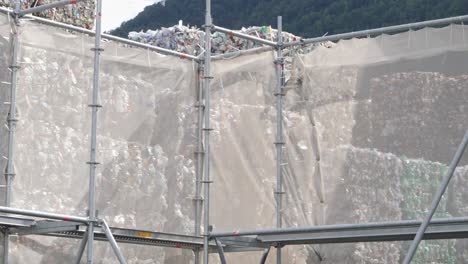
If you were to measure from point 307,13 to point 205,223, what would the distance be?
27.3 meters

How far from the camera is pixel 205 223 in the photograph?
12.4 m

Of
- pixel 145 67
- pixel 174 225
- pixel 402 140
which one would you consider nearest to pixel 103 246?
pixel 174 225

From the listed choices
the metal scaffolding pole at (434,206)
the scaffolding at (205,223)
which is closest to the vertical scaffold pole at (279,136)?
the scaffolding at (205,223)

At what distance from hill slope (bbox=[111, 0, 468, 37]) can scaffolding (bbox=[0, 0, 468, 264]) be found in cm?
2017

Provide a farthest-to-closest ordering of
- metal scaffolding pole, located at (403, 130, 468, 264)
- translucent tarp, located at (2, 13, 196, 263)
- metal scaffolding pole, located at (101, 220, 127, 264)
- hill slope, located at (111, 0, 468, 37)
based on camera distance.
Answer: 1. hill slope, located at (111, 0, 468, 37)
2. translucent tarp, located at (2, 13, 196, 263)
3. metal scaffolding pole, located at (101, 220, 127, 264)
4. metal scaffolding pole, located at (403, 130, 468, 264)

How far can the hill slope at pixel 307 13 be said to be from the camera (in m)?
34.9

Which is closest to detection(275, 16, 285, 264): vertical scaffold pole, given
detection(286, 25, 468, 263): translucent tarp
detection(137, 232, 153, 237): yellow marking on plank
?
detection(286, 25, 468, 263): translucent tarp

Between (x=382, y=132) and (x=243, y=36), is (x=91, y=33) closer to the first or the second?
(x=243, y=36)

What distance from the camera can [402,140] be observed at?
1220cm

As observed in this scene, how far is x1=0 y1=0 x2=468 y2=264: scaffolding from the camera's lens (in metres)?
11.0

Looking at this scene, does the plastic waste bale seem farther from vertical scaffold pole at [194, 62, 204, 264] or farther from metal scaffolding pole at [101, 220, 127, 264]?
metal scaffolding pole at [101, 220, 127, 264]

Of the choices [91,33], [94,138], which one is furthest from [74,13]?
[94,138]

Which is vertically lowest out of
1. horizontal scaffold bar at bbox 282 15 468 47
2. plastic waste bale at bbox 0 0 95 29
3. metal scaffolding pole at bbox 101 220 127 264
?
metal scaffolding pole at bbox 101 220 127 264

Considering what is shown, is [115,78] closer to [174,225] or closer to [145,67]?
[145,67]
